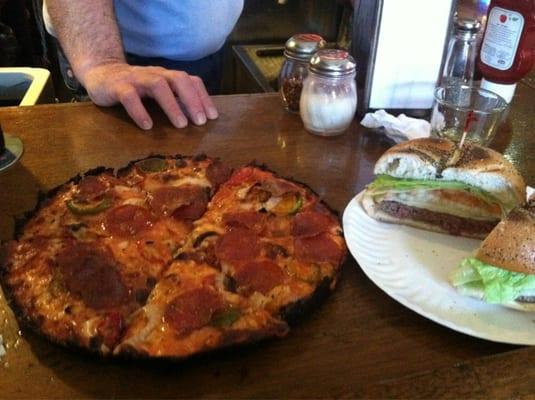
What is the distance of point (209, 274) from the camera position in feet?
2.95

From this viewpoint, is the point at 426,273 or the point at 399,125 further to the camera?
the point at 399,125

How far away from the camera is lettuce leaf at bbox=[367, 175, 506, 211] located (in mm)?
1090

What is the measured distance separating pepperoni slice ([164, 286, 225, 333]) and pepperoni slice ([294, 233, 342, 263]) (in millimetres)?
175

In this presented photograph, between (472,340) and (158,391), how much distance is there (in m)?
0.48

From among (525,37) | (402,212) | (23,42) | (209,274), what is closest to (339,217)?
(402,212)

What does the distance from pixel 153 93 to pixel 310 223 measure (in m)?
0.69

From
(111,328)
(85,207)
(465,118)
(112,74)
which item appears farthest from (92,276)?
(465,118)

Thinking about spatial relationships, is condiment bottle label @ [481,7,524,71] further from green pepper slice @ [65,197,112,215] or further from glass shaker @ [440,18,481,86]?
green pepper slice @ [65,197,112,215]

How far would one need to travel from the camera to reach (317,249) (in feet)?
3.14

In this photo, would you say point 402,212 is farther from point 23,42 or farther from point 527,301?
point 23,42

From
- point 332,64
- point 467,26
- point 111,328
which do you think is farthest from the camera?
point 467,26

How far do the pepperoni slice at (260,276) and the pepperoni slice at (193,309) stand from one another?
0.06m

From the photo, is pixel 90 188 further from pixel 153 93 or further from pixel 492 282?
pixel 492 282

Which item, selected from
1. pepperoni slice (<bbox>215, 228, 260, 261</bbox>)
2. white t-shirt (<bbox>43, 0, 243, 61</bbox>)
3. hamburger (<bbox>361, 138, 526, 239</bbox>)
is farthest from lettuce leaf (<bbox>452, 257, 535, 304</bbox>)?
white t-shirt (<bbox>43, 0, 243, 61</bbox>)
